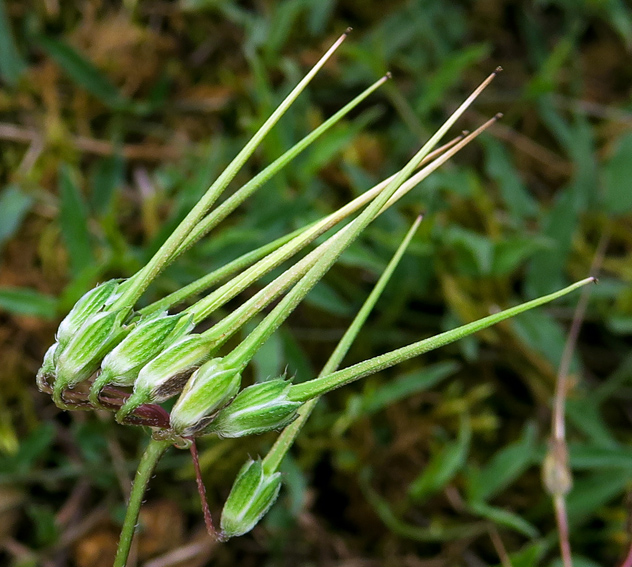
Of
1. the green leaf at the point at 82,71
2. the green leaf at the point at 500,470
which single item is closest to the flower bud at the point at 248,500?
the green leaf at the point at 500,470

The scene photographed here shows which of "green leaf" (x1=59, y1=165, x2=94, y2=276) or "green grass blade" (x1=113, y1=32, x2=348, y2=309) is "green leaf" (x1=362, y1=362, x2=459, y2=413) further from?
"green grass blade" (x1=113, y1=32, x2=348, y2=309)

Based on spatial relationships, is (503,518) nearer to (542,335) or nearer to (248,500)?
(542,335)

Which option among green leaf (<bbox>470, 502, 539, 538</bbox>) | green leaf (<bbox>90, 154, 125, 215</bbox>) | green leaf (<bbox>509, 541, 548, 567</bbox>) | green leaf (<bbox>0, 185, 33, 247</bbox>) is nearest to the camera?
green leaf (<bbox>509, 541, 548, 567</bbox>)

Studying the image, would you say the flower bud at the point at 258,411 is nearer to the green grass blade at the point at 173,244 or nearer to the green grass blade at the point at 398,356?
the green grass blade at the point at 398,356

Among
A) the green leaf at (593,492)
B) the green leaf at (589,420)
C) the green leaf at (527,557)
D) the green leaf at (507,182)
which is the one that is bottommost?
the green leaf at (593,492)

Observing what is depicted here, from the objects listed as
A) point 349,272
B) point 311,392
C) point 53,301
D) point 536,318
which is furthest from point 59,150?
point 311,392

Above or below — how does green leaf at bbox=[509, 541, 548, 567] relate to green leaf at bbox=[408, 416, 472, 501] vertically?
above

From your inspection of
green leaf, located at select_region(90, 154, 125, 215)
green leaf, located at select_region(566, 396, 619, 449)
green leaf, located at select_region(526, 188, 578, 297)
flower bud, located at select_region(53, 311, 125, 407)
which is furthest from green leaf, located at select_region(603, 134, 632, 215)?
flower bud, located at select_region(53, 311, 125, 407)
